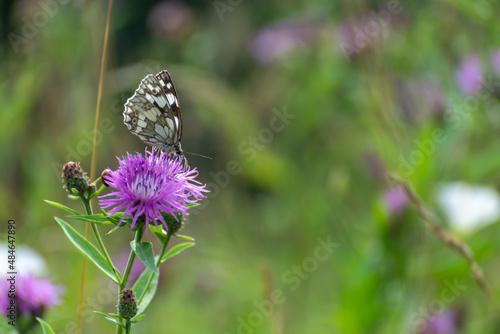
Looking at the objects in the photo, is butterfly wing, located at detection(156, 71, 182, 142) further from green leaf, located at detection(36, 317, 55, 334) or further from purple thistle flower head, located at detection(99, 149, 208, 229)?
green leaf, located at detection(36, 317, 55, 334)

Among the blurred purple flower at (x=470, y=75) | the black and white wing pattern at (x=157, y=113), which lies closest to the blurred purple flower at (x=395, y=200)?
the blurred purple flower at (x=470, y=75)

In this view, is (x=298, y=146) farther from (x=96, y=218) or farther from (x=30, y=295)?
(x=96, y=218)

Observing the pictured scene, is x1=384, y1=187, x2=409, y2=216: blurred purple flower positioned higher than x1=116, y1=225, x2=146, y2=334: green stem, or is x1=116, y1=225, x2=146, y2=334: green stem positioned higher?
x1=384, y1=187, x2=409, y2=216: blurred purple flower

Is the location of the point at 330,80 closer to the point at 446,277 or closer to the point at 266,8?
the point at 446,277

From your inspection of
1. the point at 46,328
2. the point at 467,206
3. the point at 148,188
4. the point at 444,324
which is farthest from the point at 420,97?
the point at 46,328

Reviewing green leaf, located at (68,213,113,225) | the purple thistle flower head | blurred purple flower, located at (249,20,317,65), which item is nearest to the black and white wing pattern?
the purple thistle flower head

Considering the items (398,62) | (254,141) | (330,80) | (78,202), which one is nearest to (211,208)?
Answer: (78,202)

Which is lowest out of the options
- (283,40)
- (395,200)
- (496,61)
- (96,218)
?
(96,218)
